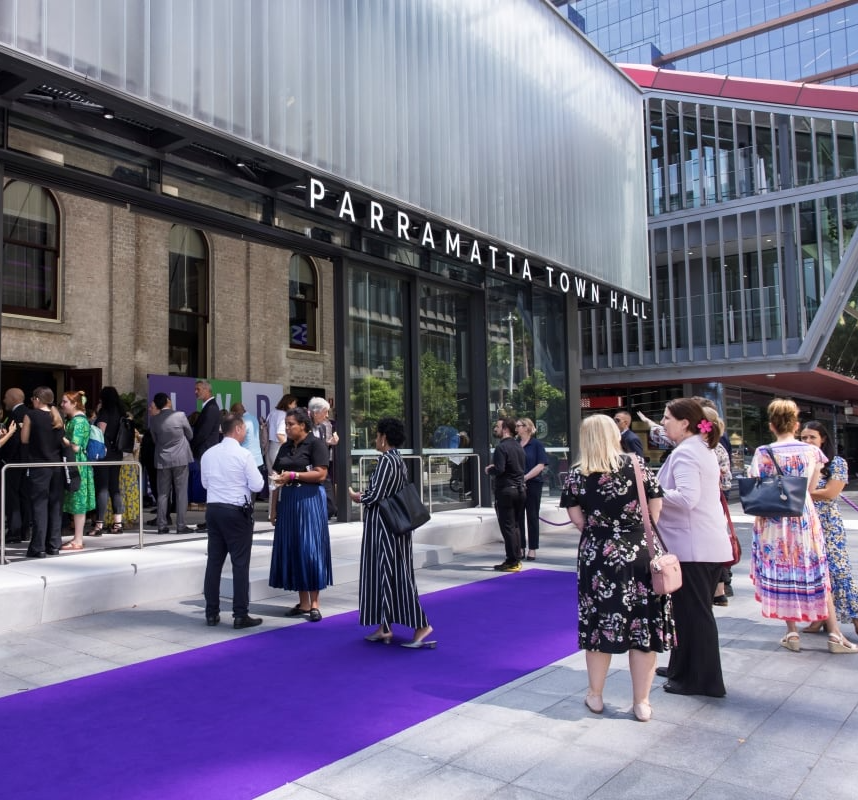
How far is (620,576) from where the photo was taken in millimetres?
4148

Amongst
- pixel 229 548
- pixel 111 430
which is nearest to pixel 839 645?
pixel 229 548

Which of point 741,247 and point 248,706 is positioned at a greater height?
point 741,247

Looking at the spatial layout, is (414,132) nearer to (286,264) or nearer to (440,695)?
(440,695)

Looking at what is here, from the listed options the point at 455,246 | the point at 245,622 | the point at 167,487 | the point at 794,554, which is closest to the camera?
the point at 794,554

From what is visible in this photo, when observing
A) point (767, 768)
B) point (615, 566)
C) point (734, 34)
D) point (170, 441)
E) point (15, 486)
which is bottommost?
point (767, 768)

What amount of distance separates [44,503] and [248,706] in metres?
4.09

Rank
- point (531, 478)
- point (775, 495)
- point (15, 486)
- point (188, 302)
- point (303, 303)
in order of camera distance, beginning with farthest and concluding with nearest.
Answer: point (303, 303)
point (188, 302)
point (531, 478)
point (15, 486)
point (775, 495)

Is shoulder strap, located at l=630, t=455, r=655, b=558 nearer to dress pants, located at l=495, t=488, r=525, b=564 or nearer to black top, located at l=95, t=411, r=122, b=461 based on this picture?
dress pants, located at l=495, t=488, r=525, b=564

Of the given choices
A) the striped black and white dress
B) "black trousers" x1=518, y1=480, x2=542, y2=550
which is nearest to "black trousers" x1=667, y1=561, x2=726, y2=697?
the striped black and white dress

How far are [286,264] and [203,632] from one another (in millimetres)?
15064

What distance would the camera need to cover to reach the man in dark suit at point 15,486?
797 cm

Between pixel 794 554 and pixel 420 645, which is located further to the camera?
pixel 420 645

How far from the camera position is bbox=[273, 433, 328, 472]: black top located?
6488 mm

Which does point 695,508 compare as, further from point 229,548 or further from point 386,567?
point 229,548
